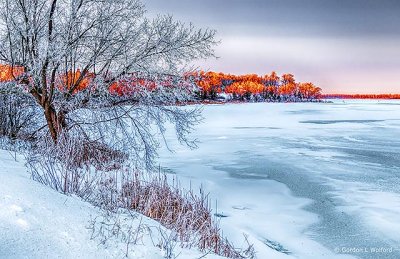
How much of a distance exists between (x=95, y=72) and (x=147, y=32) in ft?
6.29

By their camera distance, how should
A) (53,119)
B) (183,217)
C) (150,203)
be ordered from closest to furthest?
(183,217) → (150,203) → (53,119)

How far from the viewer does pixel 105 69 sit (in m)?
12.5

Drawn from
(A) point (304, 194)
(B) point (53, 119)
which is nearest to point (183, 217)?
(A) point (304, 194)

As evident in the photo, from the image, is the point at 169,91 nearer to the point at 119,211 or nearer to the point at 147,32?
the point at 147,32


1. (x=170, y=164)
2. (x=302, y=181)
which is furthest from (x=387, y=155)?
(x=170, y=164)

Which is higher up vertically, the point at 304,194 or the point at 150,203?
the point at 150,203

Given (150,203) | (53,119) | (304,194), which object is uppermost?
(53,119)

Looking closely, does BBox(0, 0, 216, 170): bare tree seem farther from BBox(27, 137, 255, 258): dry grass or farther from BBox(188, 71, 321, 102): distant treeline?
BBox(188, 71, 321, 102): distant treeline

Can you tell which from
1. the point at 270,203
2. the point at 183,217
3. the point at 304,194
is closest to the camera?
the point at 183,217

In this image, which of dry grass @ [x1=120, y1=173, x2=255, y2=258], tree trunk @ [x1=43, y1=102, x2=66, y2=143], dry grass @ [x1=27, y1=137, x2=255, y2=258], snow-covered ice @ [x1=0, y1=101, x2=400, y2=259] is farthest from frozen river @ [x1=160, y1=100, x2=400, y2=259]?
tree trunk @ [x1=43, y1=102, x2=66, y2=143]

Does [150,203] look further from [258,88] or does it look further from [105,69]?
[258,88]

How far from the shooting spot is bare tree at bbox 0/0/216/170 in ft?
37.7

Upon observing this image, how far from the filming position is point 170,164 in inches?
669

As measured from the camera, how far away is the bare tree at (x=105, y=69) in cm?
1148
